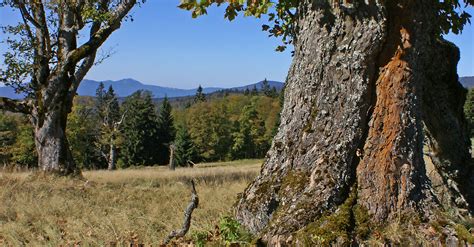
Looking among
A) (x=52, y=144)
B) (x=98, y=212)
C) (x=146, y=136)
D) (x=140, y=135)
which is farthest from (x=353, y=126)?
(x=146, y=136)

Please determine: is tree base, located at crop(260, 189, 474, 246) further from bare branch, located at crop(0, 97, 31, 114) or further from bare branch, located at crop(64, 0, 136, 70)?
bare branch, located at crop(0, 97, 31, 114)

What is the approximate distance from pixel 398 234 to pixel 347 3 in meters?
2.07

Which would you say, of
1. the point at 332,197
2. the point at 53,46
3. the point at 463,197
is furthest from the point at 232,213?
the point at 53,46

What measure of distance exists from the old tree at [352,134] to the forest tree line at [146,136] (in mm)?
53937

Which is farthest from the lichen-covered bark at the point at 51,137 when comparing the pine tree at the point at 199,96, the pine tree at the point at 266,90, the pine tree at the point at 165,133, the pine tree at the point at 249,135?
the pine tree at the point at 266,90

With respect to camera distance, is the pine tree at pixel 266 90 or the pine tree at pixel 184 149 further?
the pine tree at pixel 266 90

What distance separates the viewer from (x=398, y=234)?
154 inches

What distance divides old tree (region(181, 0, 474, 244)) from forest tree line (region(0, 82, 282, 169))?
53937mm

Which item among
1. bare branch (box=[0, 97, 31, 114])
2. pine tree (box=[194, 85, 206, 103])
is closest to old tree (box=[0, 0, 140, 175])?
bare branch (box=[0, 97, 31, 114])

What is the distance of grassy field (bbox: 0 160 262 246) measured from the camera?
5.40m

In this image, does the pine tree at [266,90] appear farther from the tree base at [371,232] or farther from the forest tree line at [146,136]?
the tree base at [371,232]

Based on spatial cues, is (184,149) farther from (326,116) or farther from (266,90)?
(266,90)

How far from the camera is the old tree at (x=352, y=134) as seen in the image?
4.09m

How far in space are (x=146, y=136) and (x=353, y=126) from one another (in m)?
73.4
